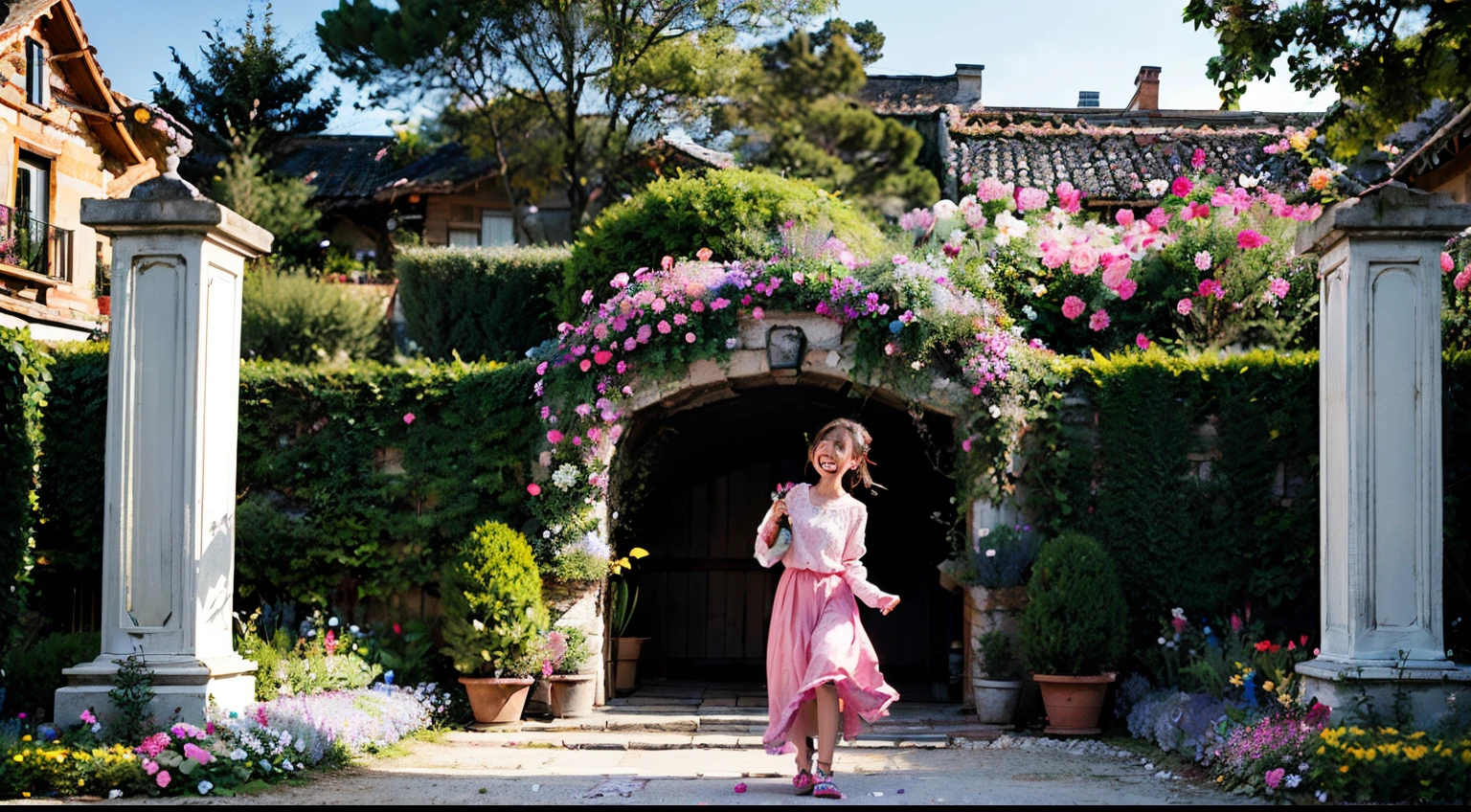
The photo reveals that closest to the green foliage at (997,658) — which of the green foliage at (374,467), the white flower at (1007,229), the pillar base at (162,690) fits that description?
the green foliage at (374,467)

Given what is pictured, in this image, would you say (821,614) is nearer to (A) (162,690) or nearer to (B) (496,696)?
(B) (496,696)

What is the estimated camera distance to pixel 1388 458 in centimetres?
588

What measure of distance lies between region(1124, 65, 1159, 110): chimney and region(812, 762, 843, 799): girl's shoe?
1747 centimetres

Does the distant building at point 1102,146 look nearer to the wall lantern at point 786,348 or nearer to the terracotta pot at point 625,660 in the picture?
the wall lantern at point 786,348

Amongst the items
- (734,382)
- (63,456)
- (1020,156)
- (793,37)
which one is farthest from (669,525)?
(793,37)

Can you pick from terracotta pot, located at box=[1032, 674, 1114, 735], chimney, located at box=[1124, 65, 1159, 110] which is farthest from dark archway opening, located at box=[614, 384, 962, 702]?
chimney, located at box=[1124, 65, 1159, 110]

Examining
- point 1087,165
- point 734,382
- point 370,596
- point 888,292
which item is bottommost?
point 370,596

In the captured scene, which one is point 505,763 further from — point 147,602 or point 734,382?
point 734,382

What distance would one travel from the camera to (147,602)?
237 inches

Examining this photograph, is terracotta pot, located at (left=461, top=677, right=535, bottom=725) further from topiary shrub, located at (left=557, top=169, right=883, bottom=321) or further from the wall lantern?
topiary shrub, located at (left=557, top=169, right=883, bottom=321)

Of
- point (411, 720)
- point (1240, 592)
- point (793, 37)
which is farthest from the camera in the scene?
point (793, 37)

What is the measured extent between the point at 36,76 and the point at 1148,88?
15916 millimetres

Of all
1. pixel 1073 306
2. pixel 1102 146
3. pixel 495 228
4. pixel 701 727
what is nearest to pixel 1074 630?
pixel 701 727

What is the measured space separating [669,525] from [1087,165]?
687 cm
